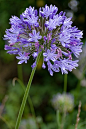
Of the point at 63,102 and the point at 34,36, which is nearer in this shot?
the point at 34,36

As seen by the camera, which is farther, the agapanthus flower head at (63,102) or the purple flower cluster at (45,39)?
the agapanthus flower head at (63,102)

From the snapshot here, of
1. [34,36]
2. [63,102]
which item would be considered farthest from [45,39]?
[63,102]

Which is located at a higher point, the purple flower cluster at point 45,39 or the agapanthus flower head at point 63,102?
the purple flower cluster at point 45,39

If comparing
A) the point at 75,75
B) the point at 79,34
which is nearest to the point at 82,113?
the point at 75,75

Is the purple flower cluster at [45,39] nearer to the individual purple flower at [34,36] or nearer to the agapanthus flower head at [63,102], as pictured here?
the individual purple flower at [34,36]

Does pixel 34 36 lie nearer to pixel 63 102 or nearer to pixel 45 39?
pixel 45 39

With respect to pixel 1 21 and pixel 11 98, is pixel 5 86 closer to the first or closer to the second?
pixel 11 98

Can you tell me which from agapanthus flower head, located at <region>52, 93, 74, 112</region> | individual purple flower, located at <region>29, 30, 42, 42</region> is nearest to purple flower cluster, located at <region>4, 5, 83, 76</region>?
individual purple flower, located at <region>29, 30, 42, 42</region>

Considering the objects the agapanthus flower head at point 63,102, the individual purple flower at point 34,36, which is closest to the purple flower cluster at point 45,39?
the individual purple flower at point 34,36

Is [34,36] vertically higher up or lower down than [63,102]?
higher up
